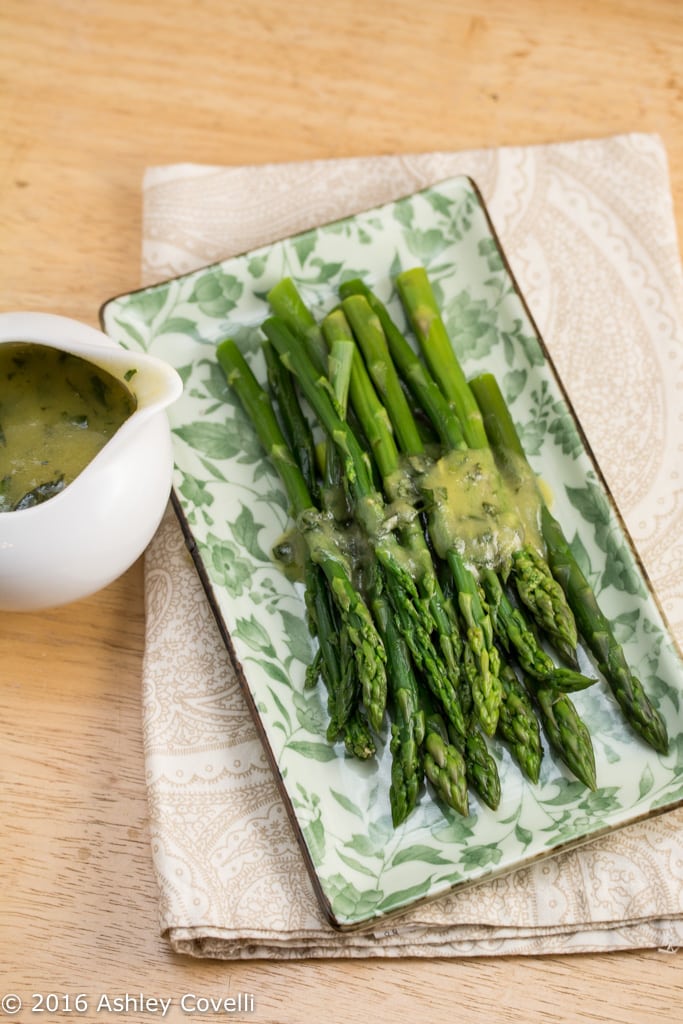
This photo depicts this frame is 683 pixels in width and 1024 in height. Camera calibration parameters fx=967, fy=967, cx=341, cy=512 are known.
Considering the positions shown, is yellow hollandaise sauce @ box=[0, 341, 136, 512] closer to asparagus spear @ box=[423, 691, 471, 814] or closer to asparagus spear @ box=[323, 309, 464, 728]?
asparagus spear @ box=[323, 309, 464, 728]

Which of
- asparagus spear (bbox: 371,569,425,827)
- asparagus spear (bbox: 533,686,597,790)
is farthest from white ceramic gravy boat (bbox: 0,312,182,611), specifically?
asparagus spear (bbox: 533,686,597,790)

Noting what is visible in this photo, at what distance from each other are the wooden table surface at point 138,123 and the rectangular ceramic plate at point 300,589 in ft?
0.79

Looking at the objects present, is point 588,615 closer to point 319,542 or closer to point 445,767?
point 445,767

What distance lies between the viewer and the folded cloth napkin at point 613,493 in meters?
1.61

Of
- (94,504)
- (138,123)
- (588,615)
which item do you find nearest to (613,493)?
(588,615)

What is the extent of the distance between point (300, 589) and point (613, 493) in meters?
0.65

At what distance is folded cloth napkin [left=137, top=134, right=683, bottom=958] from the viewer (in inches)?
63.2

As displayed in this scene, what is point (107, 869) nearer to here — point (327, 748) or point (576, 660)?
point (327, 748)

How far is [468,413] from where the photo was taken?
1869 millimetres

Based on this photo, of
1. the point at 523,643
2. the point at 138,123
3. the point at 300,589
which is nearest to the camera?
the point at 523,643

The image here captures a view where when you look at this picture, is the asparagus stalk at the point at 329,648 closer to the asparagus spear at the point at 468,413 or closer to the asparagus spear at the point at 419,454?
the asparagus spear at the point at 419,454

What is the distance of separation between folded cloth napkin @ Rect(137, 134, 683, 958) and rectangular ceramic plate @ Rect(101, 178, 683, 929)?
0.08 meters

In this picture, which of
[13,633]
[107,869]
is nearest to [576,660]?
[107,869]

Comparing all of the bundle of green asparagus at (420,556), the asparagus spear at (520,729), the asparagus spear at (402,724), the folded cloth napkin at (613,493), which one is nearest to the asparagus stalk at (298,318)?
the bundle of green asparagus at (420,556)
